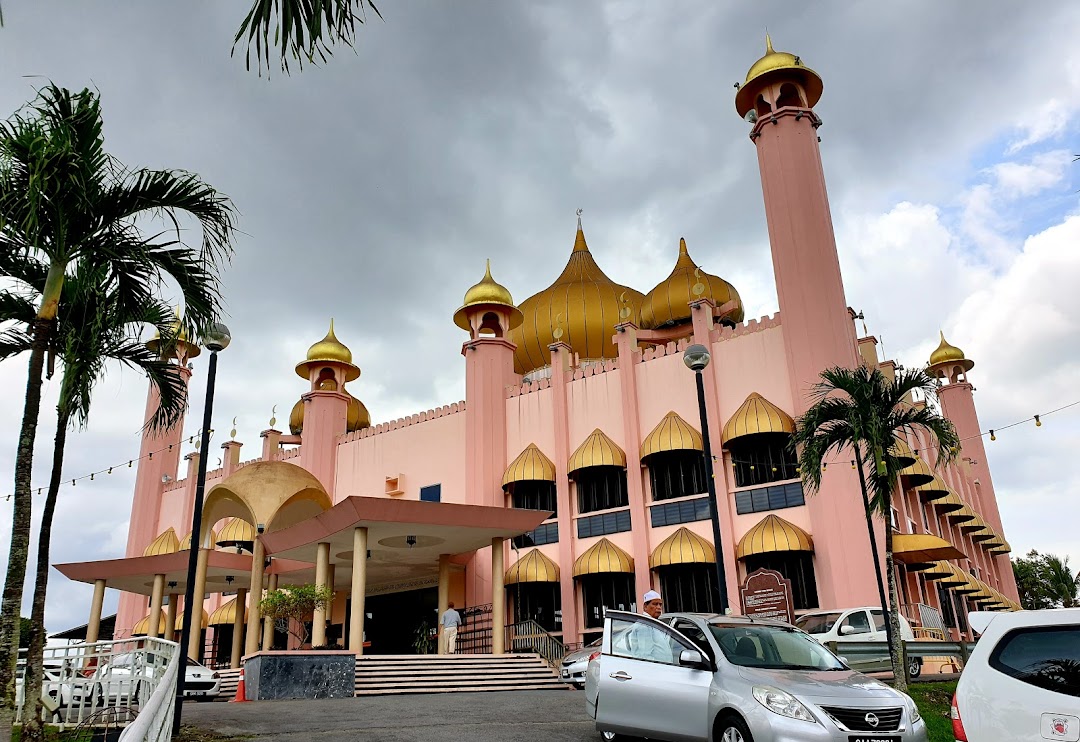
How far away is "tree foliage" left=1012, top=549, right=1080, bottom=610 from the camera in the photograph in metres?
43.7

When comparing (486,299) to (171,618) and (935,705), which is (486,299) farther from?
(935,705)

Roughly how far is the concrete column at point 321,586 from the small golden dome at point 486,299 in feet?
34.3

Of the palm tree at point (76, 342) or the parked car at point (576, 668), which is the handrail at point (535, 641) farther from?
the palm tree at point (76, 342)

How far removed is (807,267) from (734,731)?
16.9 meters

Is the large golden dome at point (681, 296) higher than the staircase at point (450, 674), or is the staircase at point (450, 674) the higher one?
the large golden dome at point (681, 296)

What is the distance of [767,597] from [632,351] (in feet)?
29.2

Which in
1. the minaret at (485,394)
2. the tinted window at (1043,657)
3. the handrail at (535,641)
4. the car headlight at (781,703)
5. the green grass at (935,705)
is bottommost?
the green grass at (935,705)

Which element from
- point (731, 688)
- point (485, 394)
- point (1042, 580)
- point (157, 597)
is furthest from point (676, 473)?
point (1042, 580)

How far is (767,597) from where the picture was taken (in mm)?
18812

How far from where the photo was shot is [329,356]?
108 ft

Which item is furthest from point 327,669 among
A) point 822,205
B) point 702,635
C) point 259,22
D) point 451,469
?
point 822,205

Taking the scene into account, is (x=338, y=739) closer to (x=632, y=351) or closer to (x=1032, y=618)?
(x=1032, y=618)

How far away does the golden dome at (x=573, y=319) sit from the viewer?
1257 inches

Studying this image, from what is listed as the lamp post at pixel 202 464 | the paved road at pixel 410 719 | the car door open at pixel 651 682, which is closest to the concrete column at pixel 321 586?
the paved road at pixel 410 719
